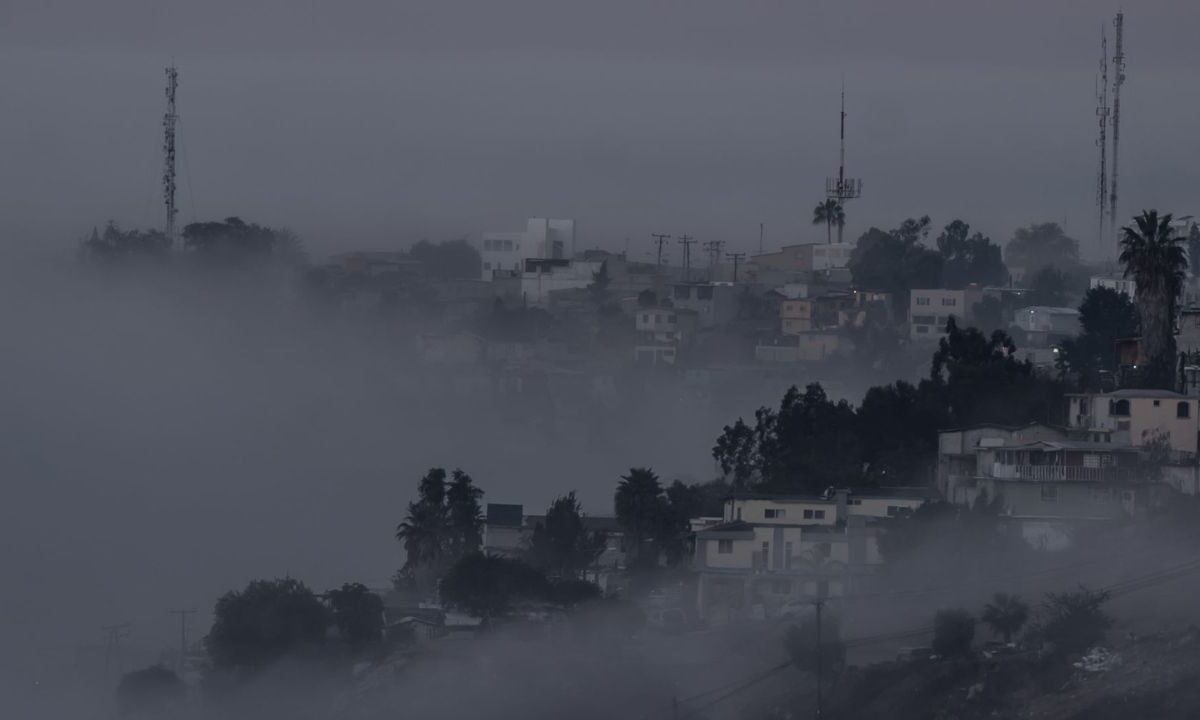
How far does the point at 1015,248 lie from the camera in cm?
10988

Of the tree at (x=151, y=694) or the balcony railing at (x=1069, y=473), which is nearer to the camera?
the balcony railing at (x=1069, y=473)

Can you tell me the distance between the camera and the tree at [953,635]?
4050 cm

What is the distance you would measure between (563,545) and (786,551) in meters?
6.85

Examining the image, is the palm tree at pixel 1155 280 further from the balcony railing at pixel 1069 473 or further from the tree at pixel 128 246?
the tree at pixel 128 246

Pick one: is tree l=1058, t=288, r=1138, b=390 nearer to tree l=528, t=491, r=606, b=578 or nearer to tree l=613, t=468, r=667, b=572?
tree l=613, t=468, r=667, b=572

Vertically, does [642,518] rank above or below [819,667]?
above

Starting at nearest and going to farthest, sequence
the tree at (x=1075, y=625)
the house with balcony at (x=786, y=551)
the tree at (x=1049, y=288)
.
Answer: the tree at (x=1075, y=625) → the house with balcony at (x=786, y=551) → the tree at (x=1049, y=288)

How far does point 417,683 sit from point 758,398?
36147mm

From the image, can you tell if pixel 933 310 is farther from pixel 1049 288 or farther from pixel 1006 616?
pixel 1006 616

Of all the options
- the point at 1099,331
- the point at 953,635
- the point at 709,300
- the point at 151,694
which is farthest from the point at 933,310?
the point at 953,635

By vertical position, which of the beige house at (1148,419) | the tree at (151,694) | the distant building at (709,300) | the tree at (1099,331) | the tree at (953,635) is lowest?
the tree at (151,694)

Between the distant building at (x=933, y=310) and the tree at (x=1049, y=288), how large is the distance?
324cm

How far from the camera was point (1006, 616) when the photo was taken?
135 ft

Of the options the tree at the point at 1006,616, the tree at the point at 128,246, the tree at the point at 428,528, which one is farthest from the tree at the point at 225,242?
the tree at the point at 1006,616
